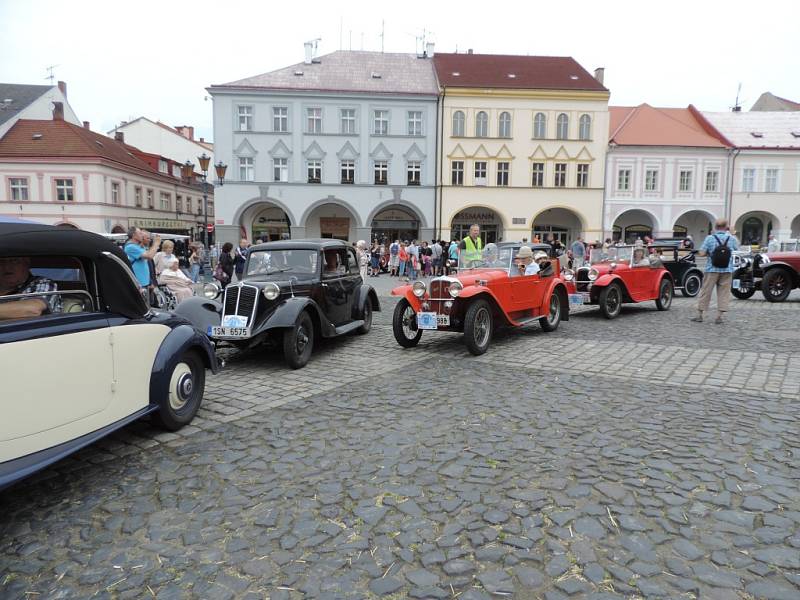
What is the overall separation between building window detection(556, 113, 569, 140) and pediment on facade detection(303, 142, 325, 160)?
50.2 ft

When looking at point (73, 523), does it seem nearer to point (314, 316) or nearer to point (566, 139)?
point (314, 316)

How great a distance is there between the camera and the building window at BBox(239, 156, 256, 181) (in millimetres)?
34969

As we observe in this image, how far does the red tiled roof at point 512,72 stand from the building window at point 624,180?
5670mm

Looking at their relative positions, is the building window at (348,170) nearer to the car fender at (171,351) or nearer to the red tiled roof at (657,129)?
the red tiled roof at (657,129)

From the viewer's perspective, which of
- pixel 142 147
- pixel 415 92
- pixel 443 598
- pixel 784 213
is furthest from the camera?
pixel 142 147

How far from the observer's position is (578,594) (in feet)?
8.36

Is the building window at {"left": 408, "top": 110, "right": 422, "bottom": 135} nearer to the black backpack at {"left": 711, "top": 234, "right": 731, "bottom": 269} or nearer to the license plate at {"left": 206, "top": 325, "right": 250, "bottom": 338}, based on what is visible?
the black backpack at {"left": 711, "top": 234, "right": 731, "bottom": 269}

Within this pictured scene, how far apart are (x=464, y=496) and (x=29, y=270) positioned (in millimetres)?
3282

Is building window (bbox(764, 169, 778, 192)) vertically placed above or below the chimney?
below

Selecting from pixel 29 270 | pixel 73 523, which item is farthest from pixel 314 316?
pixel 73 523

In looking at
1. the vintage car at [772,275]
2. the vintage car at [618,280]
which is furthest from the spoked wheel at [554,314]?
the vintage car at [772,275]

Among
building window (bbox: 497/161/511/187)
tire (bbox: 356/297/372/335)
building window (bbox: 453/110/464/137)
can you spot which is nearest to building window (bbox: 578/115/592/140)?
building window (bbox: 497/161/511/187)

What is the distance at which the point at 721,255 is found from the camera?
10.4 metres

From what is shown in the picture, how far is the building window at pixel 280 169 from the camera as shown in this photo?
35188 mm
